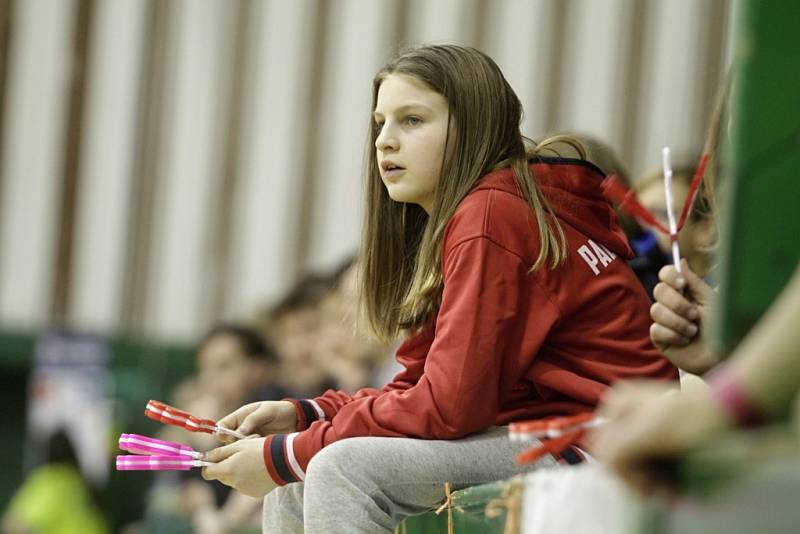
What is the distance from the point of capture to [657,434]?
0.95 metres

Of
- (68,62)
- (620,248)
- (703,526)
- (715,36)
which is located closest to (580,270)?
(620,248)

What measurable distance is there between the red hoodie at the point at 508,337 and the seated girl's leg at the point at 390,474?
33 millimetres

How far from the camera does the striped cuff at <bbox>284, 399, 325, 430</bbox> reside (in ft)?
6.85

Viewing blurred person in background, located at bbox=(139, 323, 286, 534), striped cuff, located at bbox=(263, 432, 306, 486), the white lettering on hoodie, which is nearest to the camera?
striped cuff, located at bbox=(263, 432, 306, 486)

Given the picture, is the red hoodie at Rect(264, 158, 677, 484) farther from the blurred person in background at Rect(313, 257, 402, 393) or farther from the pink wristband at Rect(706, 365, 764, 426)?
the blurred person in background at Rect(313, 257, 402, 393)

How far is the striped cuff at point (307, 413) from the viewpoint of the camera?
6.85 ft

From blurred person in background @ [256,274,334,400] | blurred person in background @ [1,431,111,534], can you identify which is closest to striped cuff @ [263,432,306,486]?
blurred person in background @ [256,274,334,400]

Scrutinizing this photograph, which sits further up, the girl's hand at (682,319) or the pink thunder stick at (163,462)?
the girl's hand at (682,319)

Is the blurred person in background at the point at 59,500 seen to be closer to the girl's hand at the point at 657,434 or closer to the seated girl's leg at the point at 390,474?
the seated girl's leg at the point at 390,474

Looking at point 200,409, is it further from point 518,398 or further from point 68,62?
point 68,62

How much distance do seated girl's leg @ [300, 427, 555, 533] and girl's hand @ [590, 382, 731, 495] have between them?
71 cm

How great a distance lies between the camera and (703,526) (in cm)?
98

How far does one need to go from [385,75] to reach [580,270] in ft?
1.47

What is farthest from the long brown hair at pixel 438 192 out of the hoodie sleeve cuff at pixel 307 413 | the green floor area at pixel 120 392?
the green floor area at pixel 120 392
